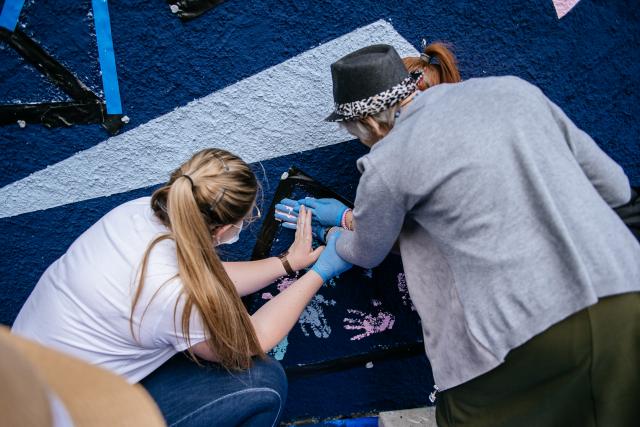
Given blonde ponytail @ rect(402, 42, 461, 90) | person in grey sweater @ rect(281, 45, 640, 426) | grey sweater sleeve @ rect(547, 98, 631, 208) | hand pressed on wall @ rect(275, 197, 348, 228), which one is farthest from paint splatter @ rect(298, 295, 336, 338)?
grey sweater sleeve @ rect(547, 98, 631, 208)

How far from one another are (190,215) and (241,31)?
66cm

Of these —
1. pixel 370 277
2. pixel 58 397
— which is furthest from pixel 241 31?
pixel 58 397

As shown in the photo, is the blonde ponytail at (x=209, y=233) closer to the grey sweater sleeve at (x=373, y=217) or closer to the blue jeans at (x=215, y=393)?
the blue jeans at (x=215, y=393)

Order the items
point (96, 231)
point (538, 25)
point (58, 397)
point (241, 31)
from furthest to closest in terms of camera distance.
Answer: point (538, 25) → point (241, 31) → point (96, 231) → point (58, 397)

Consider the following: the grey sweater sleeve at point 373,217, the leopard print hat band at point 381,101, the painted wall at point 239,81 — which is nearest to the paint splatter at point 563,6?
the painted wall at point 239,81

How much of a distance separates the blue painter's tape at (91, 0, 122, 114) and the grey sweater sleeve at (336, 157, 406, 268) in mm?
874

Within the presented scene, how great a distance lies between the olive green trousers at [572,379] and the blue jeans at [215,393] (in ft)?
2.00

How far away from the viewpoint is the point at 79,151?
5.65ft

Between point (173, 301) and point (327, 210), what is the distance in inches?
27.4

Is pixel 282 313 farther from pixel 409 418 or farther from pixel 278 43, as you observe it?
pixel 409 418

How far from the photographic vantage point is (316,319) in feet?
7.06

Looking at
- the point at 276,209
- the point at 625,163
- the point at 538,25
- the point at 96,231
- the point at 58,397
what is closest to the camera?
the point at 58,397

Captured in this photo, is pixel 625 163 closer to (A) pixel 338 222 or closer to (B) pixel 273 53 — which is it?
(A) pixel 338 222

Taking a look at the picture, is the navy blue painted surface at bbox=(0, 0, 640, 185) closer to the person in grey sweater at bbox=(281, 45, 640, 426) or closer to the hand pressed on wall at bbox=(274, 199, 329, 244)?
the person in grey sweater at bbox=(281, 45, 640, 426)
